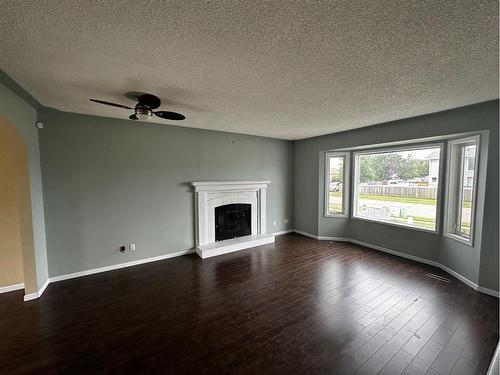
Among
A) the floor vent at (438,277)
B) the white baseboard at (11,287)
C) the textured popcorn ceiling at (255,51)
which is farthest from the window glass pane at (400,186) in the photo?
the white baseboard at (11,287)

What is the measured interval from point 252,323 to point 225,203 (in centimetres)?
268

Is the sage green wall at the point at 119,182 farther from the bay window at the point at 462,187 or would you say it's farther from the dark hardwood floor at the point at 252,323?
the bay window at the point at 462,187

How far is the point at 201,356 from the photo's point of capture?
1.85 m

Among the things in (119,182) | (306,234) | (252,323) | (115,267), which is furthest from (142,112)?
(306,234)

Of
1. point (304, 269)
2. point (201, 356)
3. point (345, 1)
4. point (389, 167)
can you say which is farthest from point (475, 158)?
point (201, 356)

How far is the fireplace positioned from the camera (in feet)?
15.1

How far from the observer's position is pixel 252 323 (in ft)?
7.43

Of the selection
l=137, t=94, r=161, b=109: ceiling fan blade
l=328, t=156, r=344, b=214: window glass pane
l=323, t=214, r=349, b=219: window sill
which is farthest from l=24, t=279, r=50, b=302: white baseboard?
l=328, t=156, r=344, b=214: window glass pane

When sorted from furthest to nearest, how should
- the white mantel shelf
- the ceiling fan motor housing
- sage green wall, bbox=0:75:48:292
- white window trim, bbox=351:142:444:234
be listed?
the white mantel shelf → white window trim, bbox=351:142:444:234 → the ceiling fan motor housing → sage green wall, bbox=0:75:48:292

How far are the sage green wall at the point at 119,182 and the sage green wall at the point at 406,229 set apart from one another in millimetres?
2000

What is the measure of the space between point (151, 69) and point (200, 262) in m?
3.17

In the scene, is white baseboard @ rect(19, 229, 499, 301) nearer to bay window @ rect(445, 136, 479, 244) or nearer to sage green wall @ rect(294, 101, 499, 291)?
sage green wall @ rect(294, 101, 499, 291)

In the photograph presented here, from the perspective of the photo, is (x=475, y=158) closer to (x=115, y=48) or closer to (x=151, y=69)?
(x=151, y=69)

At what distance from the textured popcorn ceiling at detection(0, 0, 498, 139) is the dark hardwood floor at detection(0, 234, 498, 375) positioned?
8.39 feet
